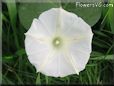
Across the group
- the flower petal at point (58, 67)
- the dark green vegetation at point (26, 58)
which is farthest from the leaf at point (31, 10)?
the flower petal at point (58, 67)

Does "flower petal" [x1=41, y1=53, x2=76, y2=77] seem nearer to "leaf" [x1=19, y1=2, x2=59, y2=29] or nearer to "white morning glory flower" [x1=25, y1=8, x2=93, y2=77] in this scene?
"white morning glory flower" [x1=25, y1=8, x2=93, y2=77]

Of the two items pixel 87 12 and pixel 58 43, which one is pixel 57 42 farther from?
pixel 87 12

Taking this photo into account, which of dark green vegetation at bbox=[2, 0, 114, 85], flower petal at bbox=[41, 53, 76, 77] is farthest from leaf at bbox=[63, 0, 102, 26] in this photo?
flower petal at bbox=[41, 53, 76, 77]

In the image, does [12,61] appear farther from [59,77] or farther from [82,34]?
[82,34]

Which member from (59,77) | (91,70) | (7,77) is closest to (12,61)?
(7,77)

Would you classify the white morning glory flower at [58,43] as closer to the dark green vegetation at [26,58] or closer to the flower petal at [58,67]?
the flower petal at [58,67]

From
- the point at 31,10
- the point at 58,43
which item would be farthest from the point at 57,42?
the point at 31,10

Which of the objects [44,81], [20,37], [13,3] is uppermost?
[13,3]
